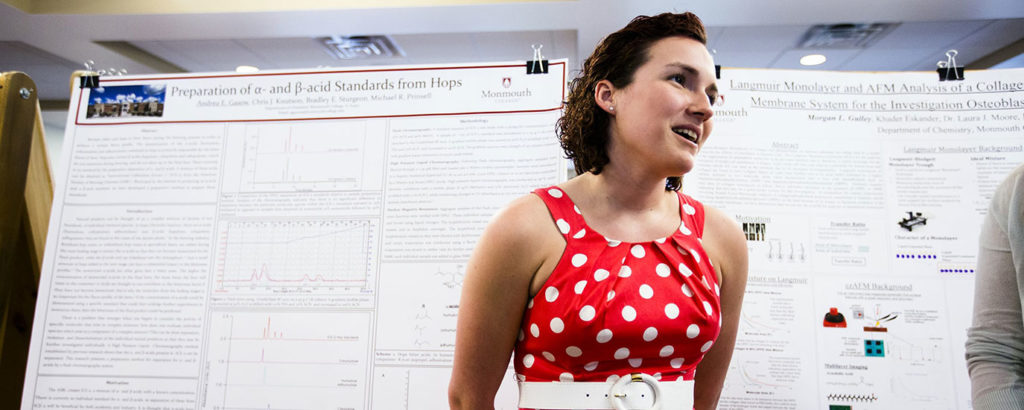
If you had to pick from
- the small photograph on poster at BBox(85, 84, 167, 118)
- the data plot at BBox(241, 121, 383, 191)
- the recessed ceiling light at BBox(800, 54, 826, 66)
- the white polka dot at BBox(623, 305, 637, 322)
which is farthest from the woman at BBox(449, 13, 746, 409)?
the recessed ceiling light at BBox(800, 54, 826, 66)

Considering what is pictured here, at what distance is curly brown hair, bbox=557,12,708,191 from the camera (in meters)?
1.21

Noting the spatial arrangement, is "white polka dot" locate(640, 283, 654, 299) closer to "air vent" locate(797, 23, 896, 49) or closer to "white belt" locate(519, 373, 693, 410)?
"white belt" locate(519, 373, 693, 410)

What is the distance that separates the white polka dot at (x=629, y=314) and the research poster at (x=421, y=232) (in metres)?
0.87

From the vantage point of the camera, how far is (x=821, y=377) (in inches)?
74.8

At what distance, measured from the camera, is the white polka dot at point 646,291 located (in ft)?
3.65

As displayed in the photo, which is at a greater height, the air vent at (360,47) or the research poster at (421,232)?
the air vent at (360,47)

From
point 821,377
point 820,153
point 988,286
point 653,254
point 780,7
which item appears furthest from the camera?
point 780,7

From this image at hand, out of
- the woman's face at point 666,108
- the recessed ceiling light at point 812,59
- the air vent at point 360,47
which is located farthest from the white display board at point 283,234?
the recessed ceiling light at point 812,59

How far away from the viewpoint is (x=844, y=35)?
485 centimetres

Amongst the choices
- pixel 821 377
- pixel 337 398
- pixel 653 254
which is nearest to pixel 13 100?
pixel 337 398

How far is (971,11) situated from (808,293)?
11.8 ft

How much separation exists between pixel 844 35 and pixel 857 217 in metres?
3.59

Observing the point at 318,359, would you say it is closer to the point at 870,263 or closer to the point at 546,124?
the point at 546,124

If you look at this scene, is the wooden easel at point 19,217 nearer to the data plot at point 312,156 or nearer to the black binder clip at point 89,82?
the black binder clip at point 89,82
